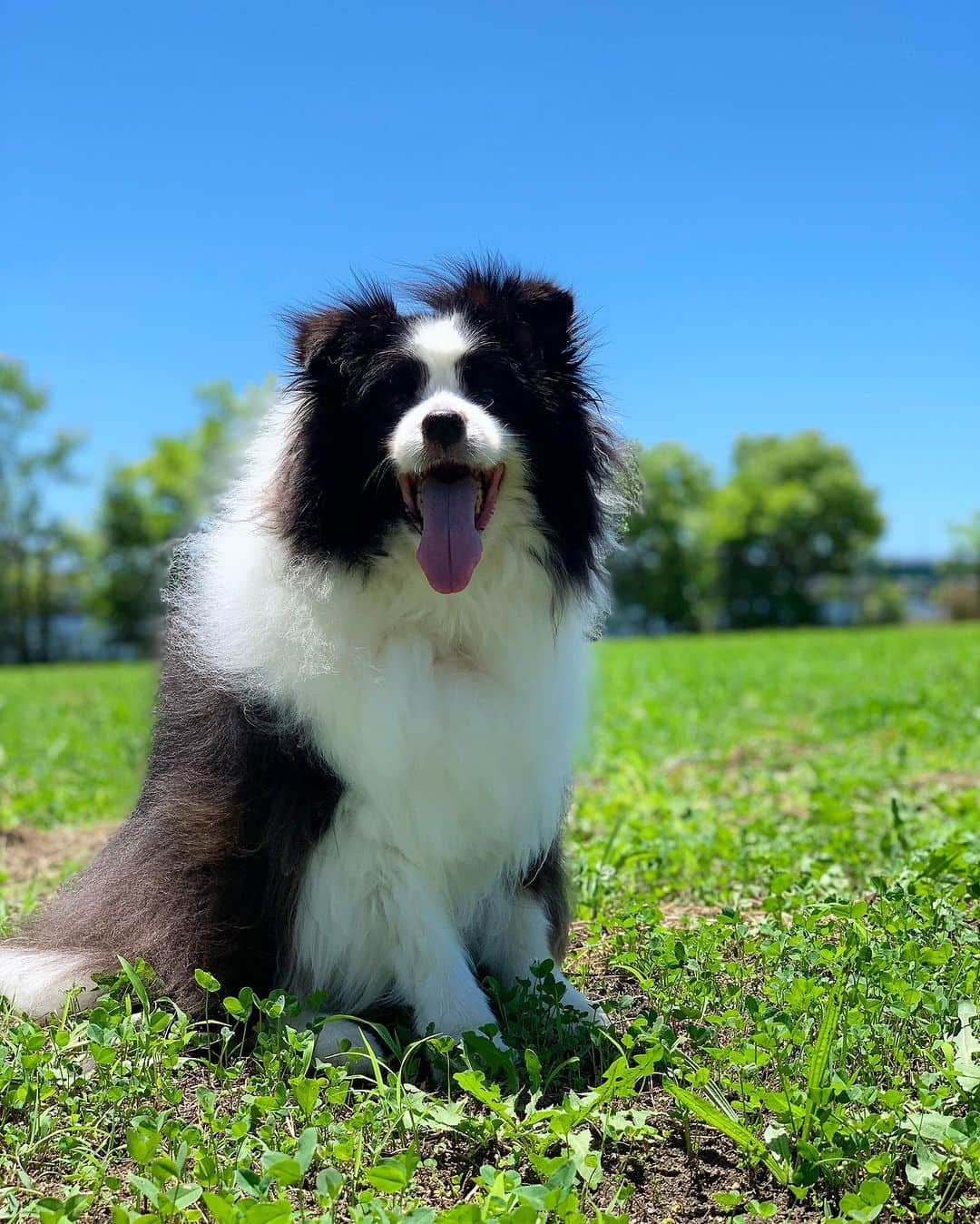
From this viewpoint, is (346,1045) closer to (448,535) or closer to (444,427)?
(448,535)

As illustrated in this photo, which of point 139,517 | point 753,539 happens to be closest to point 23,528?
point 139,517

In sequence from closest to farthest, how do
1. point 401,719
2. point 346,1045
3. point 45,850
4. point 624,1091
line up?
point 624,1091 → point 346,1045 → point 401,719 → point 45,850

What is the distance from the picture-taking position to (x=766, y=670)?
1587 centimetres

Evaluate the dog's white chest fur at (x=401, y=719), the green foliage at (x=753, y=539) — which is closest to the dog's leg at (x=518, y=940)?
the dog's white chest fur at (x=401, y=719)

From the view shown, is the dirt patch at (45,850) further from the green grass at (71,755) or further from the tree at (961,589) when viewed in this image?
the tree at (961,589)

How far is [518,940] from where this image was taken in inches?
127

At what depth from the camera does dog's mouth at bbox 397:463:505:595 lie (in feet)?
9.37

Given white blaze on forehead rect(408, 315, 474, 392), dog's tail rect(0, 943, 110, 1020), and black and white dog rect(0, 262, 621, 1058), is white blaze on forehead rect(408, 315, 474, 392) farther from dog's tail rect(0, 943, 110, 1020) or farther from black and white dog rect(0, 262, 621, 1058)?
dog's tail rect(0, 943, 110, 1020)

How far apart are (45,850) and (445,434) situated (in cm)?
401

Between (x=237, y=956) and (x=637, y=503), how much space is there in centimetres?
187

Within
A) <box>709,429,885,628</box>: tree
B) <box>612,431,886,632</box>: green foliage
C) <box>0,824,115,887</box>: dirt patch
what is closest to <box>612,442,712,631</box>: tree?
<box>612,431,886,632</box>: green foliage

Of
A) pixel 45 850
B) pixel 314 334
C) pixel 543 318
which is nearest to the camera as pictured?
pixel 314 334

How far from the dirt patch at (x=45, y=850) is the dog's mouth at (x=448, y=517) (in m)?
2.75

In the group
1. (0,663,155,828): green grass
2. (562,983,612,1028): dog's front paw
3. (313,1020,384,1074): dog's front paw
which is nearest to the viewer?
(313,1020,384,1074): dog's front paw
